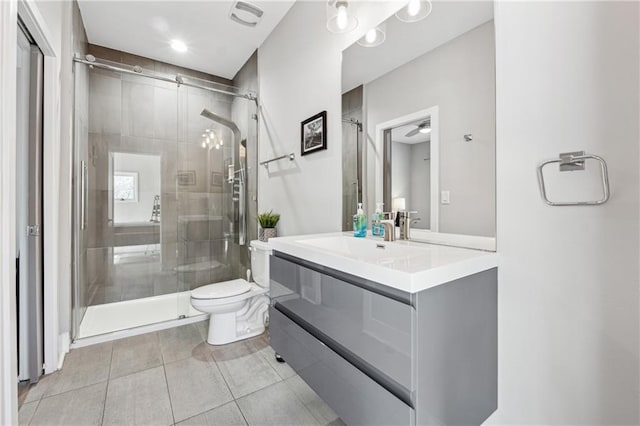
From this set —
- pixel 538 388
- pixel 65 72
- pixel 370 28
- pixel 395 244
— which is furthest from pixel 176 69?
pixel 538 388

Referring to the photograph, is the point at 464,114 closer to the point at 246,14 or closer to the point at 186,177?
the point at 246,14

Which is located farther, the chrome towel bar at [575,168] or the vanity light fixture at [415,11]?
the vanity light fixture at [415,11]

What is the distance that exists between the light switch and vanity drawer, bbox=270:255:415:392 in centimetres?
60

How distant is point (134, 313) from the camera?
2.70 m

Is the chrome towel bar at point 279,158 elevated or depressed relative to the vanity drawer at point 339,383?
elevated

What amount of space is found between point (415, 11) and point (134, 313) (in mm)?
3185

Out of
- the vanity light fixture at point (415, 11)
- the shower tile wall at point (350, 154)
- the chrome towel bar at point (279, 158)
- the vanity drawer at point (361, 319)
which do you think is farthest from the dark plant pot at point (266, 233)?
the vanity light fixture at point (415, 11)

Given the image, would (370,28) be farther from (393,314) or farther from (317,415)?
(317,415)

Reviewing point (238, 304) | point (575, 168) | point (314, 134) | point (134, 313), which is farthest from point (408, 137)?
point (134, 313)

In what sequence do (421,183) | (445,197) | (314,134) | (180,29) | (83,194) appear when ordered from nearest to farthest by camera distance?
(445,197) < (421,183) < (314,134) < (83,194) < (180,29)

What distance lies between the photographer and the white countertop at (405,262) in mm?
879

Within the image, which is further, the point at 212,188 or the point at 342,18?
the point at 212,188

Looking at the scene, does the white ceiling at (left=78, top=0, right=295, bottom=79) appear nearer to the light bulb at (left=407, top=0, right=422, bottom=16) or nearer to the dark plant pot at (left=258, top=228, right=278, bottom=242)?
the light bulb at (left=407, top=0, right=422, bottom=16)

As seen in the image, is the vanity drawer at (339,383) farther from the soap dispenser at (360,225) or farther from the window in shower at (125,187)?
the window in shower at (125,187)
